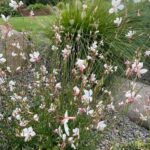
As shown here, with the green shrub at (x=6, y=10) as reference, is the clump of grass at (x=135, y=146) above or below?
below

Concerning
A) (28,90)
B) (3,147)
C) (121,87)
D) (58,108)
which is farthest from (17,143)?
(121,87)

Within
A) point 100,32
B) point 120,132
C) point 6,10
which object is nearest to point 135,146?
point 120,132

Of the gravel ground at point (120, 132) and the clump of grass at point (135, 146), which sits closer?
the clump of grass at point (135, 146)

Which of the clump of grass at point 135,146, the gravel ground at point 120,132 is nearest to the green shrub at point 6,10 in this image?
the gravel ground at point 120,132

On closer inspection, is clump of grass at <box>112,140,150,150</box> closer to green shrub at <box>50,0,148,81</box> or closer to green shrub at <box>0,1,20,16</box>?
green shrub at <box>50,0,148,81</box>

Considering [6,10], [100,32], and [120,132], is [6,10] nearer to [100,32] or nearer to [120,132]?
[100,32]

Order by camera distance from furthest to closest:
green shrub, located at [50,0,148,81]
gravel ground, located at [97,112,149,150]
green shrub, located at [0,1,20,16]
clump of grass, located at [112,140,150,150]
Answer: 1. green shrub, located at [0,1,20,16]
2. green shrub, located at [50,0,148,81]
3. gravel ground, located at [97,112,149,150]
4. clump of grass, located at [112,140,150,150]

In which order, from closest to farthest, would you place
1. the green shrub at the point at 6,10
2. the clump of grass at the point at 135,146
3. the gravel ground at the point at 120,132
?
the clump of grass at the point at 135,146 < the gravel ground at the point at 120,132 < the green shrub at the point at 6,10

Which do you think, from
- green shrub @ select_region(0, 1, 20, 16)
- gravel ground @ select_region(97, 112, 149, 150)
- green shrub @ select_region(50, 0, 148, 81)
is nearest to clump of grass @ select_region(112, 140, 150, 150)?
gravel ground @ select_region(97, 112, 149, 150)

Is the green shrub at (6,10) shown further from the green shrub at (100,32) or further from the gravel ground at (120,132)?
the gravel ground at (120,132)
